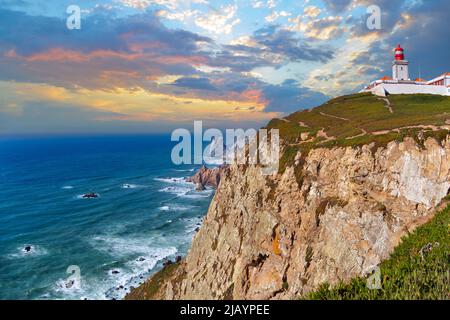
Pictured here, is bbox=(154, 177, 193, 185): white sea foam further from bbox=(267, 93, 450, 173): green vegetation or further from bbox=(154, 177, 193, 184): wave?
bbox=(267, 93, 450, 173): green vegetation

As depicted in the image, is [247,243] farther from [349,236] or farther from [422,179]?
[422,179]

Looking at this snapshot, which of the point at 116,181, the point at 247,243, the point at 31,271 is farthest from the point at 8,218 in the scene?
the point at 247,243

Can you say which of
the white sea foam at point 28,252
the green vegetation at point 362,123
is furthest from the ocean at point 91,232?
the green vegetation at point 362,123

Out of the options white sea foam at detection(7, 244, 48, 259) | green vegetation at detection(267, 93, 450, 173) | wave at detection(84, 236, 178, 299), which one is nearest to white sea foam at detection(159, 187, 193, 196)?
wave at detection(84, 236, 178, 299)

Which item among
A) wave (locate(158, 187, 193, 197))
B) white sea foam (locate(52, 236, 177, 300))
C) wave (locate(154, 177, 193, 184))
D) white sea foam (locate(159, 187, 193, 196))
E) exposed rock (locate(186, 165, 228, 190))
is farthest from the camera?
wave (locate(154, 177, 193, 184))

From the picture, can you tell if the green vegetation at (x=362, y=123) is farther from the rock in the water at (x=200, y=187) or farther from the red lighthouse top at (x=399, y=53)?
the rock in the water at (x=200, y=187)

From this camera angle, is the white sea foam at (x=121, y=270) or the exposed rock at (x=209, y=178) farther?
the exposed rock at (x=209, y=178)

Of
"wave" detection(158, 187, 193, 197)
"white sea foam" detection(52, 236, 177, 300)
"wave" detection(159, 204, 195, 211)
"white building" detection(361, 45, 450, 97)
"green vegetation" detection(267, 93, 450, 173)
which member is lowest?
"white sea foam" detection(52, 236, 177, 300)
